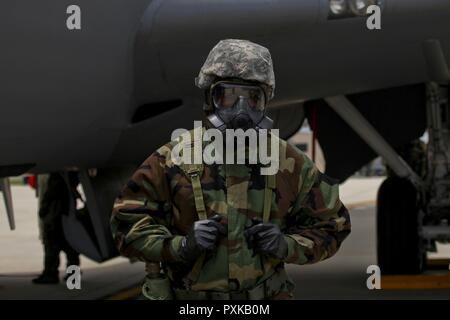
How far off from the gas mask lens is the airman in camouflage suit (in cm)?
3

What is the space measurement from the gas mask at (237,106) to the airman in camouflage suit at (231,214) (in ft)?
0.10

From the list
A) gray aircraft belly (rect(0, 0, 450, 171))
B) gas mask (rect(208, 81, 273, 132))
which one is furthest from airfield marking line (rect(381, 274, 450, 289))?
gas mask (rect(208, 81, 273, 132))

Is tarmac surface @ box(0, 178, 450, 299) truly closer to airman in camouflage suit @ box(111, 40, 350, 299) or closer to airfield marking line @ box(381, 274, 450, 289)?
airfield marking line @ box(381, 274, 450, 289)

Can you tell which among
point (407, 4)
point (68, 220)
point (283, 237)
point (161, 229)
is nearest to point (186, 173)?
point (161, 229)

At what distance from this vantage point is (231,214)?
2.42 meters

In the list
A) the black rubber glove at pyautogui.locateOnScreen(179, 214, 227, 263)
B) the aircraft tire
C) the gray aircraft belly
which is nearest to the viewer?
the black rubber glove at pyautogui.locateOnScreen(179, 214, 227, 263)

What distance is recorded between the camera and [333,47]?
16.5 feet

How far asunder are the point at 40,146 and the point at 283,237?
2.86 metres

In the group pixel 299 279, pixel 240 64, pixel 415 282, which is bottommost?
pixel 299 279

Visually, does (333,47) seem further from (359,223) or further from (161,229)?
(359,223)

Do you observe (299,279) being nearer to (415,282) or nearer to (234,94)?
(415,282)

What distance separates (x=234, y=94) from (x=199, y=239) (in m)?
0.44

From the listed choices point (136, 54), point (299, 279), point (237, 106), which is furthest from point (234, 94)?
point (299, 279)

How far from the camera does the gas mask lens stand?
2422mm
